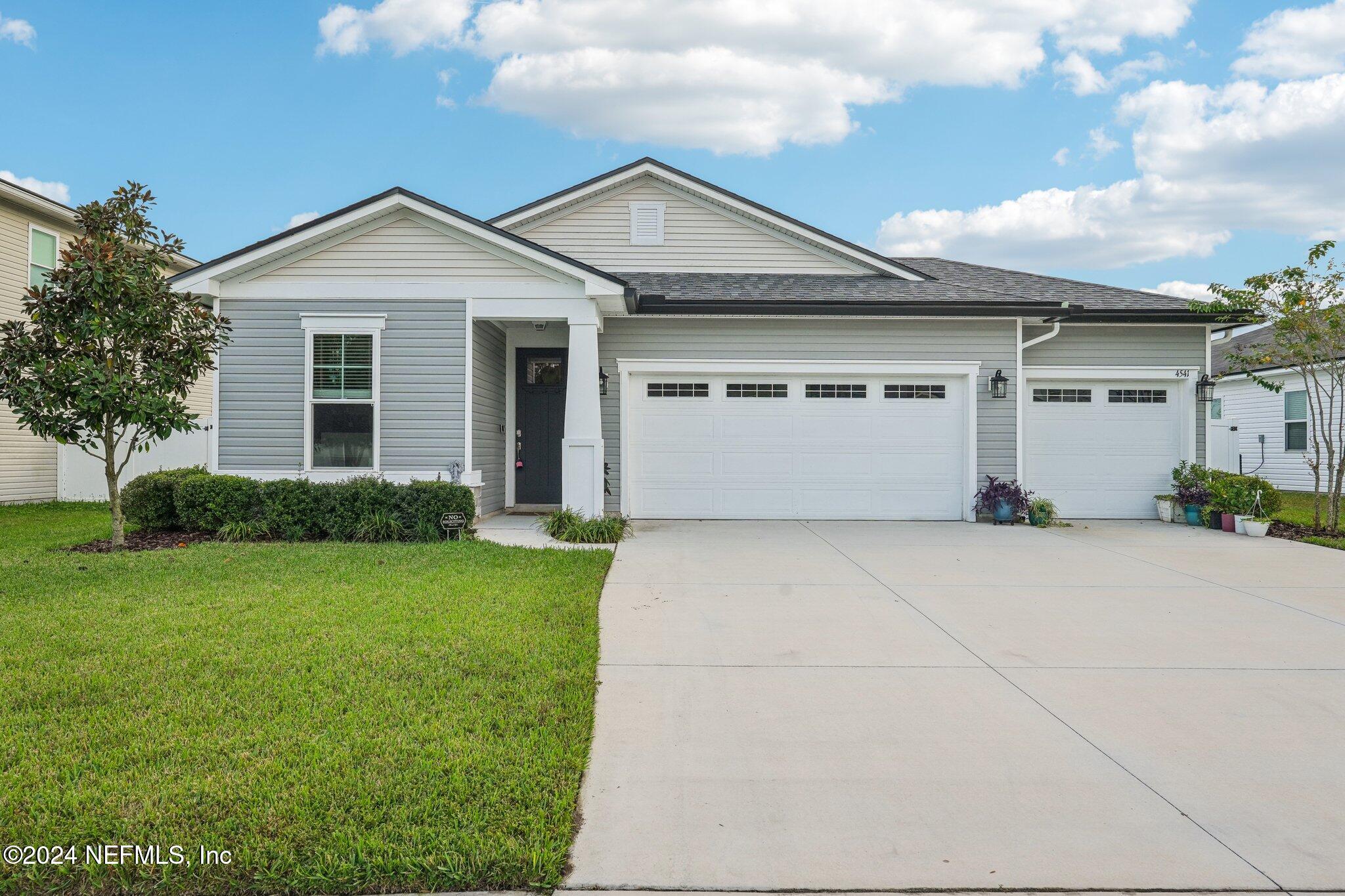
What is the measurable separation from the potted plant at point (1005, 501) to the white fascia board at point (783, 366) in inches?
70.2

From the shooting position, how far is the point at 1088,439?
12.4 metres

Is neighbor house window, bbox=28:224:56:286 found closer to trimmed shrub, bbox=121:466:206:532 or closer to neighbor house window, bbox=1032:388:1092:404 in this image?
trimmed shrub, bbox=121:466:206:532

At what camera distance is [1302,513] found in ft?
44.4

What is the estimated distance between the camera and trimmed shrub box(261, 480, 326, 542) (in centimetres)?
923

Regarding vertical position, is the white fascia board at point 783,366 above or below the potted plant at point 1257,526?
above

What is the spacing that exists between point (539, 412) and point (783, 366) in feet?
13.1

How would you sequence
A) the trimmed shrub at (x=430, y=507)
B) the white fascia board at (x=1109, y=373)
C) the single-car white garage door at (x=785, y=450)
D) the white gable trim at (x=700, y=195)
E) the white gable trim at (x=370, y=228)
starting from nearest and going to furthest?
1. the trimmed shrub at (x=430, y=507)
2. the white gable trim at (x=370, y=228)
3. the single-car white garage door at (x=785, y=450)
4. the white fascia board at (x=1109, y=373)
5. the white gable trim at (x=700, y=195)

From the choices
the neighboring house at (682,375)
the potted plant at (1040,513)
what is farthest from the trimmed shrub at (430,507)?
the potted plant at (1040,513)

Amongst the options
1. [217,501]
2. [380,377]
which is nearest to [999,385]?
[380,377]

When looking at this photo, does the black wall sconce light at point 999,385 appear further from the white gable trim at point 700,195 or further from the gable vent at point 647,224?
the gable vent at point 647,224

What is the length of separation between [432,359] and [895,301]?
6582mm

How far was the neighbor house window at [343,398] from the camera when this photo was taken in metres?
10.2

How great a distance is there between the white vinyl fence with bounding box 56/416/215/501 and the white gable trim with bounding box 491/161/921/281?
24.7 feet

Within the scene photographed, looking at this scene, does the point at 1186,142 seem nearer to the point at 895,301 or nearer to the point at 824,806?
the point at 895,301
